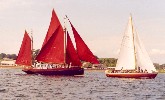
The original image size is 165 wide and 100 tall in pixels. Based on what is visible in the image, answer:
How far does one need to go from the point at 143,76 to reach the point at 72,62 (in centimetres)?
1749

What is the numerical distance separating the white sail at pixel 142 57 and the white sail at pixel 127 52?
1182mm

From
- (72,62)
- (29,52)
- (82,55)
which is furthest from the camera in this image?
(29,52)

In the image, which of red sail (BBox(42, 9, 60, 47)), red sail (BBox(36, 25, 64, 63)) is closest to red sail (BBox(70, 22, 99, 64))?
red sail (BBox(36, 25, 64, 63))

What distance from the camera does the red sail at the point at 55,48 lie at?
91500mm

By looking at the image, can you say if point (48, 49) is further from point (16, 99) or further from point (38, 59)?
point (16, 99)

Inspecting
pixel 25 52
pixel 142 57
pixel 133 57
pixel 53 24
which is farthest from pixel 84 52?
pixel 25 52

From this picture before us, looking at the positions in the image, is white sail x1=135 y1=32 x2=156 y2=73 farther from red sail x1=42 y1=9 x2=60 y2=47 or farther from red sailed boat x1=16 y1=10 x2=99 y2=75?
red sail x1=42 y1=9 x2=60 y2=47

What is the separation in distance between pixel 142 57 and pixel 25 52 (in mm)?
35350

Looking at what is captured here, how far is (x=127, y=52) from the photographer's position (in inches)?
3418

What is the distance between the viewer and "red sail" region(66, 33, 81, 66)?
8872 cm

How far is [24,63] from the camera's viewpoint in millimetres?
105500

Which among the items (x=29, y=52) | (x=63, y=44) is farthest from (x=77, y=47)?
(x=29, y=52)

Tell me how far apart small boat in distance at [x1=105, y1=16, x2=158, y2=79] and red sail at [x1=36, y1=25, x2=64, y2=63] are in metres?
15.1

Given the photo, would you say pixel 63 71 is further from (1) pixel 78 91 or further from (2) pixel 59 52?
(1) pixel 78 91
